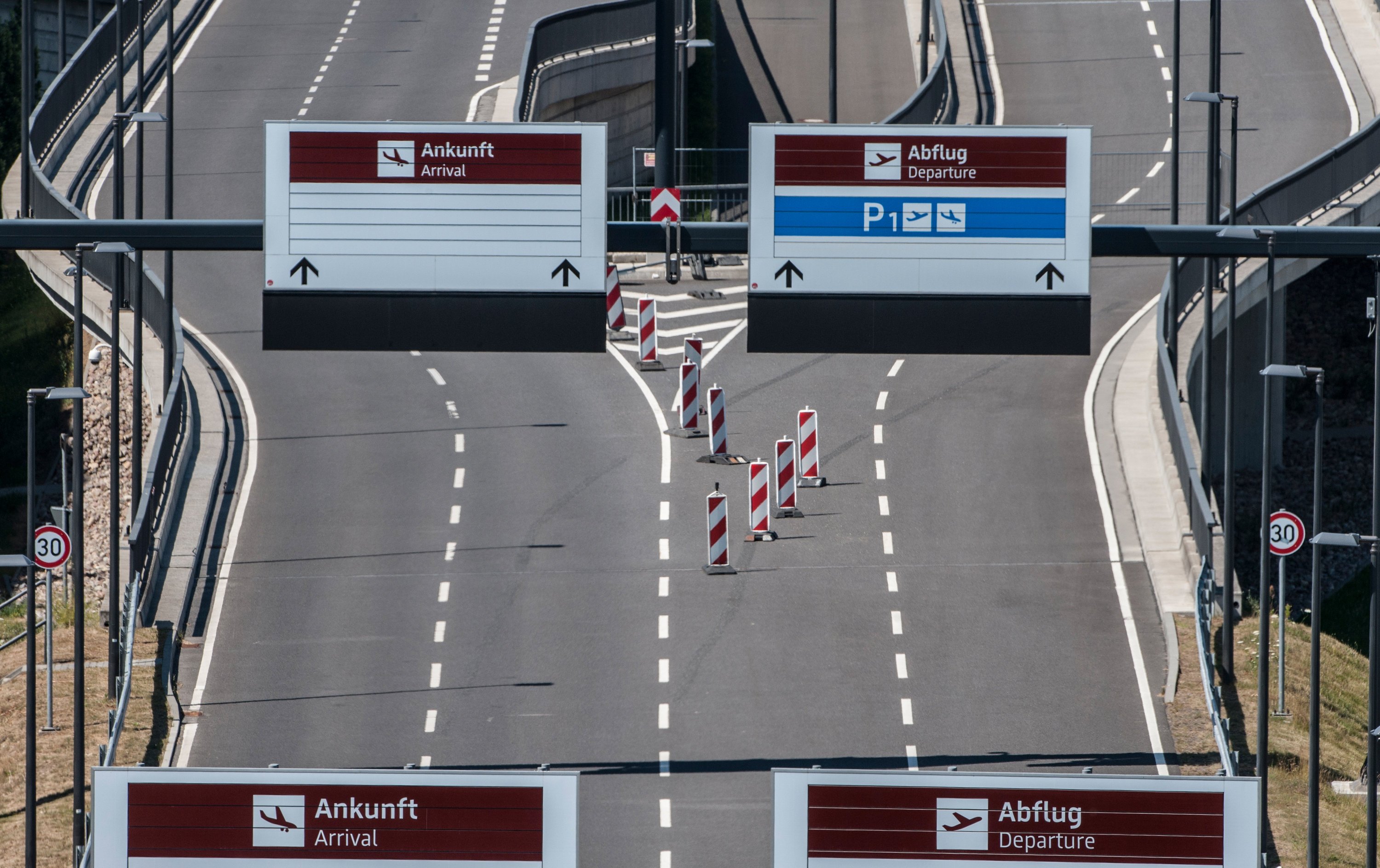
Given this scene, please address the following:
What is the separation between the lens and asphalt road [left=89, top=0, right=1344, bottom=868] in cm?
A: 2597

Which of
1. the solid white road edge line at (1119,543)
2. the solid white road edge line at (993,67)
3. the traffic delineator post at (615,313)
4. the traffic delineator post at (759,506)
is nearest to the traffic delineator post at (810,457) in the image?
the traffic delineator post at (759,506)

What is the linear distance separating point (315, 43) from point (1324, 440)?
2819 cm

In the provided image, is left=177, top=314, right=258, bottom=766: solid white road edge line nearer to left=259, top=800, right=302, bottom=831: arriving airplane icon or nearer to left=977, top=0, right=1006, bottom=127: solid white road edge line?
left=259, top=800, right=302, bottom=831: arriving airplane icon

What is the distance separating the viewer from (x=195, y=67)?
56.8 m

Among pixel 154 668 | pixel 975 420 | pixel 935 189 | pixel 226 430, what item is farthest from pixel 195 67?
pixel 935 189

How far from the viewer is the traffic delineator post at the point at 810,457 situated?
34.6 m

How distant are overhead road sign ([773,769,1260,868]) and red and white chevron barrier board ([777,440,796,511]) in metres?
21.0

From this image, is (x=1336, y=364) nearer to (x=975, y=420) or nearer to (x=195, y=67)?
(x=975, y=420)

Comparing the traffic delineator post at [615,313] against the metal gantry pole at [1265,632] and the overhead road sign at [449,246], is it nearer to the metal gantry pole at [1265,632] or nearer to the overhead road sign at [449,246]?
the metal gantry pole at [1265,632]

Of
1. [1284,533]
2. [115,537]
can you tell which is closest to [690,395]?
[115,537]

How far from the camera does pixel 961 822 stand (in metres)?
12.2

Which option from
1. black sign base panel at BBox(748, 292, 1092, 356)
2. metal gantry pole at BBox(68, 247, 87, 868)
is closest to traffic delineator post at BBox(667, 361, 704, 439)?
metal gantry pole at BBox(68, 247, 87, 868)

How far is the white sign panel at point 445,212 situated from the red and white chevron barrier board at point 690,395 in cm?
1806

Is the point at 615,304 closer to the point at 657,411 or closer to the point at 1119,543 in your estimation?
the point at 657,411
